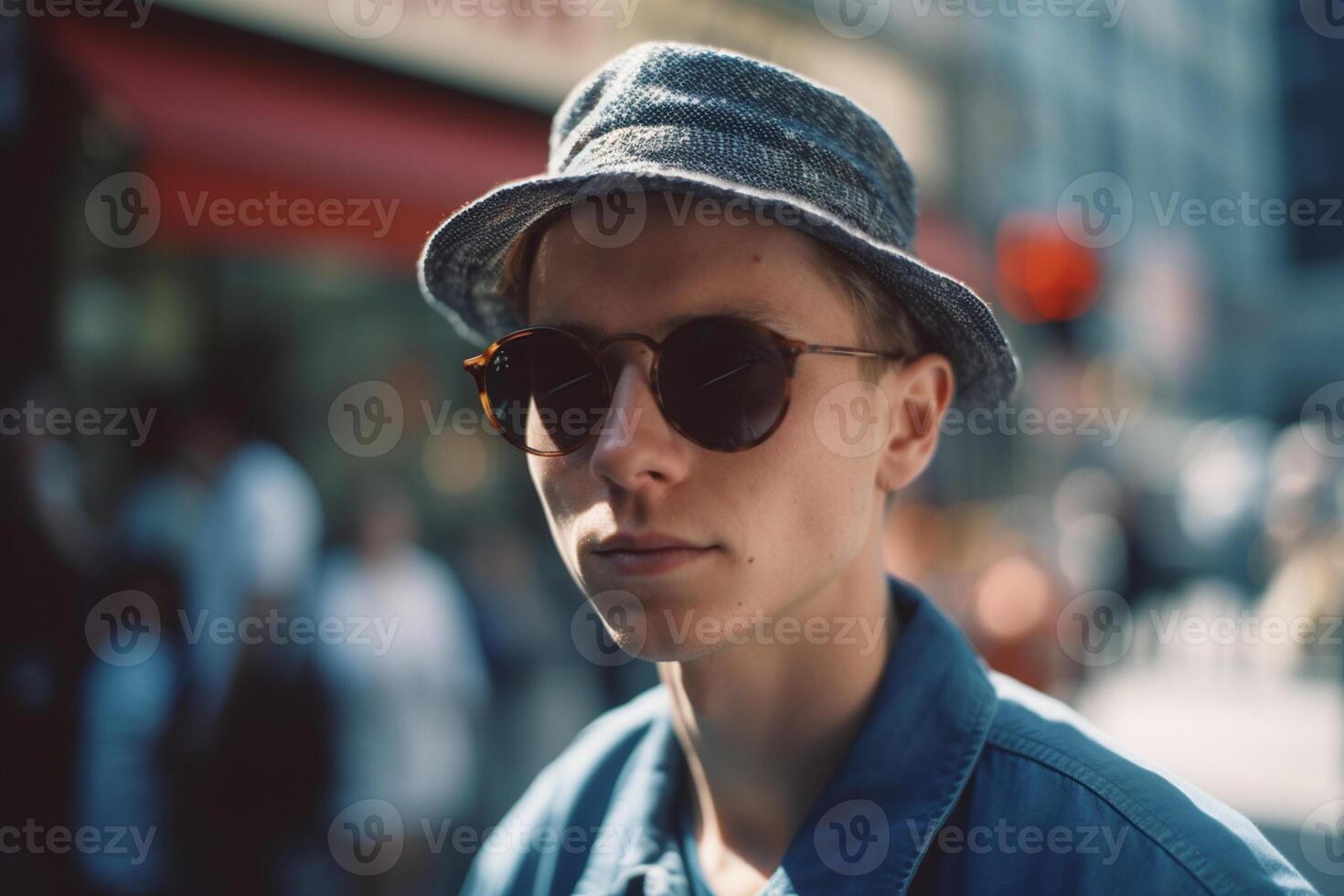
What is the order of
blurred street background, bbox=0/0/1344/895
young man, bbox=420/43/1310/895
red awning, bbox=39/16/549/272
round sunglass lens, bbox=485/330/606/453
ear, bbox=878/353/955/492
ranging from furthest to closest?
red awning, bbox=39/16/549/272
blurred street background, bbox=0/0/1344/895
ear, bbox=878/353/955/492
round sunglass lens, bbox=485/330/606/453
young man, bbox=420/43/1310/895

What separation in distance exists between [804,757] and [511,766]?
4.33m

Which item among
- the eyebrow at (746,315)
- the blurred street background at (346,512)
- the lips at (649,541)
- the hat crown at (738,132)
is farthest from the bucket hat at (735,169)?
the blurred street background at (346,512)

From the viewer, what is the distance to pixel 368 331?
6336 mm

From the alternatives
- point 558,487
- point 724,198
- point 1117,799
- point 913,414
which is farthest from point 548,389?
point 1117,799

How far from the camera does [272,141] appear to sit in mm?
4461

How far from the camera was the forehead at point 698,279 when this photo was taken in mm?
1246

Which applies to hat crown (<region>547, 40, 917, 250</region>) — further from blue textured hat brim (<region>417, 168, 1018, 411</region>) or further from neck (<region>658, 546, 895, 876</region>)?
neck (<region>658, 546, 895, 876</region>)

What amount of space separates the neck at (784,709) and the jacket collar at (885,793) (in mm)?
55

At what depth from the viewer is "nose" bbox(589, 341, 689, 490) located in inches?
47.8

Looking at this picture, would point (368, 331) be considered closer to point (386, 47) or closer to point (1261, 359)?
point (386, 47)

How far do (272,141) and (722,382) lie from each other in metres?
4.05

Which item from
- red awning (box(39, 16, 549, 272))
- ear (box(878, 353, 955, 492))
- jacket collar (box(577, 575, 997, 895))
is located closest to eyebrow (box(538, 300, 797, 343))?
ear (box(878, 353, 955, 492))

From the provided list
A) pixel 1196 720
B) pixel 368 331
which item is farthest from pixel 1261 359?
pixel 368 331

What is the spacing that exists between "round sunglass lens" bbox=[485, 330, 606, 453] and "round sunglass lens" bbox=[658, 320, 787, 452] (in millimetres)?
118
